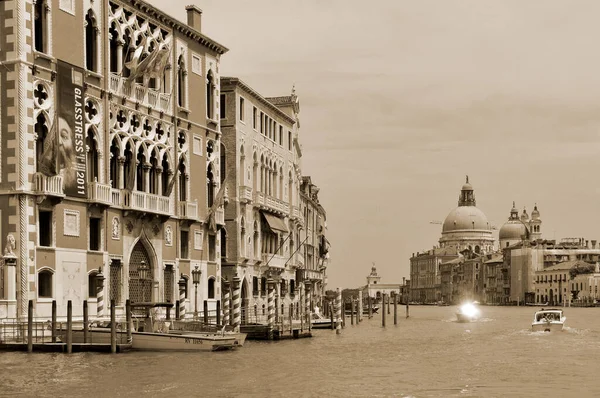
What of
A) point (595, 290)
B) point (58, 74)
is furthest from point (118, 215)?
point (595, 290)

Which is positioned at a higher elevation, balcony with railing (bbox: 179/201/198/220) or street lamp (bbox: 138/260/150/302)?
balcony with railing (bbox: 179/201/198/220)

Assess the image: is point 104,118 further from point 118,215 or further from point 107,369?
point 107,369

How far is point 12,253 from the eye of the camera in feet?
116

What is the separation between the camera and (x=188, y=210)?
4612 centimetres

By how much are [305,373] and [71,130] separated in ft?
36.8

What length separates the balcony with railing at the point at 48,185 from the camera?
36.1 m

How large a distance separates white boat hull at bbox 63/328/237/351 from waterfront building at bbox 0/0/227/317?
5.07 ft

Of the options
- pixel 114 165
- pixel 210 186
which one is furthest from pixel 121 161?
pixel 210 186

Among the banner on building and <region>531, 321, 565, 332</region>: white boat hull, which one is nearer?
the banner on building

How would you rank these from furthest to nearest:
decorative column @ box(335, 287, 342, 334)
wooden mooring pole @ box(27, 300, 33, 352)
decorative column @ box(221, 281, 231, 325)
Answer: decorative column @ box(335, 287, 342, 334) < decorative column @ box(221, 281, 231, 325) < wooden mooring pole @ box(27, 300, 33, 352)

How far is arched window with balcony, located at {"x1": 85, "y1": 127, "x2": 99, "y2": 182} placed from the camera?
39.2m

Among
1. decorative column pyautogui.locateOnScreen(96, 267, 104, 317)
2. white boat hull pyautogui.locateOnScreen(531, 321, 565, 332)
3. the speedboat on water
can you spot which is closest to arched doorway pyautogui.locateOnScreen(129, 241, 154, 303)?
decorative column pyautogui.locateOnScreen(96, 267, 104, 317)

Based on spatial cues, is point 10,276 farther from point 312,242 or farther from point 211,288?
point 312,242

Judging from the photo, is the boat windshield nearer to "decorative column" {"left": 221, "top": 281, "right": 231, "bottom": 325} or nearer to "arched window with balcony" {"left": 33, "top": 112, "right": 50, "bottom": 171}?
"decorative column" {"left": 221, "top": 281, "right": 231, "bottom": 325}
